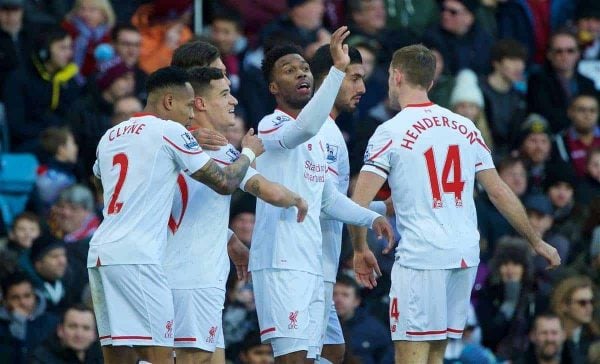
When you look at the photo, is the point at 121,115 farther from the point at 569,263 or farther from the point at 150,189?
the point at 150,189

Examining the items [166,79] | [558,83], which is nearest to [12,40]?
[558,83]

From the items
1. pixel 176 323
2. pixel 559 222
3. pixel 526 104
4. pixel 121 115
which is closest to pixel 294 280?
pixel 176 323

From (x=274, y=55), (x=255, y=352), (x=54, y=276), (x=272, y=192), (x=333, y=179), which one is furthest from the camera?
(x=54, y=276)

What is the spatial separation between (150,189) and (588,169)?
952 centimetres

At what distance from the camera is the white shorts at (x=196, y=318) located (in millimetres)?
13000

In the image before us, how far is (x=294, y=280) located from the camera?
539 inches

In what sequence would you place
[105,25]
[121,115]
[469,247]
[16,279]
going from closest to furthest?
[469,247]
[16,279]
[121,115]
[105,25]

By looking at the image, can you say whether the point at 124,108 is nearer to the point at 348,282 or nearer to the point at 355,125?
the point at 355,125

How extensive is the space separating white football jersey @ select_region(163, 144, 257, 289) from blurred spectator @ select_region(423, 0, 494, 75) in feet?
28.5

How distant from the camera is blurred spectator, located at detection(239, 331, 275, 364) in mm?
16891

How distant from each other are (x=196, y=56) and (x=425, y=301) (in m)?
2.43

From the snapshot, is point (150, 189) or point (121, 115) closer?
point (150, 189)

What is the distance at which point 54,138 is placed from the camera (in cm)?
1877

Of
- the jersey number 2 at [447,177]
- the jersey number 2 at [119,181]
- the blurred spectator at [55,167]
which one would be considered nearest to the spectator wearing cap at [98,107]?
the blurred spectator at [55,167]
